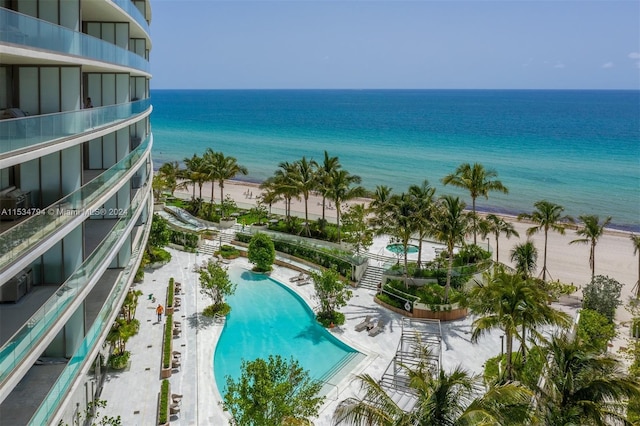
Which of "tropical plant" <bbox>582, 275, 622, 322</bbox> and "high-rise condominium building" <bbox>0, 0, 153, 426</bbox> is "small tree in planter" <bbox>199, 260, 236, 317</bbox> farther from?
"tropical plant" <bbox>582, 275, 622, 322</bbox>

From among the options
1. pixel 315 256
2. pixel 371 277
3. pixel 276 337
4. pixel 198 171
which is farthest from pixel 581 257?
pixel 198 171

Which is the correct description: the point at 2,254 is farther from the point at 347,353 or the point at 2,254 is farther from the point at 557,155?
the point at 557,155

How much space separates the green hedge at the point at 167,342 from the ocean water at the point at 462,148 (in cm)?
5020

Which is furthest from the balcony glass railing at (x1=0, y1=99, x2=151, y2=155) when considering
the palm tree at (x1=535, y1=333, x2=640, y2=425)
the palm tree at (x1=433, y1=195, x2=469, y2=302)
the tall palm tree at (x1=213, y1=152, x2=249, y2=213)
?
the tall palm tree at (x1=213, y1=152, x2=249, y2=213)

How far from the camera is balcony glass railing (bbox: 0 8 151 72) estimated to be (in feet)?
39.1

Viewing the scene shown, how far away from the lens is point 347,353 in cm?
2728

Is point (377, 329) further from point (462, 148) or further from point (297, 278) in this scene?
point (462, 148)

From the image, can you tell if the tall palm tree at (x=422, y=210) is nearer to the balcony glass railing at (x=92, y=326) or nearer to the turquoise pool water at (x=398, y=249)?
the turquoise pool water at (x=398, y=249)

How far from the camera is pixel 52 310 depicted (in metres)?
14.1

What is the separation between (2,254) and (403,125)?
156 metres

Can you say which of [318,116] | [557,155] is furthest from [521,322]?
[318,116]

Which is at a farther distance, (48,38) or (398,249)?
(398,249)

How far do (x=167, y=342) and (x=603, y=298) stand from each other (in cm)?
2268

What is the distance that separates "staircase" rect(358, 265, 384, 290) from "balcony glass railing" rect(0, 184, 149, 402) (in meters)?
18.2
